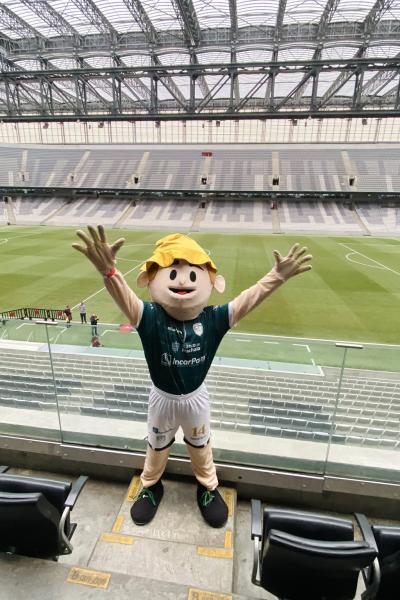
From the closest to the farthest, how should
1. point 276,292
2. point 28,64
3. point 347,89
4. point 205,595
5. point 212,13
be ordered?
point 205,595, point 276,292, point 212,13, point 28,64, point 347,89

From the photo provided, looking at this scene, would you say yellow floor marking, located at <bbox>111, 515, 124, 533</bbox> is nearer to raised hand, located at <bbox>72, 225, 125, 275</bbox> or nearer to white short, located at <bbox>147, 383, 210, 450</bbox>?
white short, located at <bbox>147, 383, 210, 450</bbox>

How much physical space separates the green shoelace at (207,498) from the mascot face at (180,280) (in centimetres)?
143

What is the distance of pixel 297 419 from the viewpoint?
3455 mm

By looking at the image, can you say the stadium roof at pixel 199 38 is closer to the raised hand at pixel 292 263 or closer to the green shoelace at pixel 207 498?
the raised hand at pixel 292 263

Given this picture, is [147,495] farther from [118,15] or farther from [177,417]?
[118,15]

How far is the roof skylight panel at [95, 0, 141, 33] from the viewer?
23.7 metres

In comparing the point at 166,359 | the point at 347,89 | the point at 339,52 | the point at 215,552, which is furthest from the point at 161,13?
the point at 215,552

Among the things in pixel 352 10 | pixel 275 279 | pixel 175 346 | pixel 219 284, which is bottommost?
pixel 175 346

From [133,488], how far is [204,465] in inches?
26.0

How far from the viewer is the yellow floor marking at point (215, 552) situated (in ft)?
8.27

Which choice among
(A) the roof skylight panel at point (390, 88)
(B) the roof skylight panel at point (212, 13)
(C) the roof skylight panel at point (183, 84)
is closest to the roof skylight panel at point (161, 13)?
(B) the roof skylight panel at point (212, 13)

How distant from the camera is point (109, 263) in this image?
8.43 feet

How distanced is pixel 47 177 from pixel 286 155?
103ft

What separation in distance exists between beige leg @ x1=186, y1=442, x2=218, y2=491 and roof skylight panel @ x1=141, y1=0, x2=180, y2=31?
1132 inches
